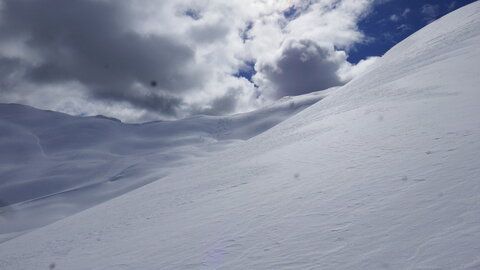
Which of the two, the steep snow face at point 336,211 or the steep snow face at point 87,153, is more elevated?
the steep snow face at point 87,153

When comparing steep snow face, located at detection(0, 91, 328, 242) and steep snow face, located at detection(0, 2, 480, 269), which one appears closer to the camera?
steep snow face, located at detection(0, 2, 480, 269)

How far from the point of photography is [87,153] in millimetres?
97062

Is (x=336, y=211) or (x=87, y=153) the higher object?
(x=87, y=153)

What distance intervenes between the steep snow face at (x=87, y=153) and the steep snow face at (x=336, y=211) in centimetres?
2537

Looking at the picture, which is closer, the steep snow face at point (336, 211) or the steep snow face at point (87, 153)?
the steep snow face at point (336, 211)

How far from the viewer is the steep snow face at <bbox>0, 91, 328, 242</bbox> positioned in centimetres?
4469

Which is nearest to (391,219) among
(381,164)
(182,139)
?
(381,164)

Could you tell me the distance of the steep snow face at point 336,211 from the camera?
348 centimetres

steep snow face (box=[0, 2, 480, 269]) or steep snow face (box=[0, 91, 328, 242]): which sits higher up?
steep snow face (box=[0, 91, 328, 242])

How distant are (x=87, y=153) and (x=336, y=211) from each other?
104m

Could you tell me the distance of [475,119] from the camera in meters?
6.98

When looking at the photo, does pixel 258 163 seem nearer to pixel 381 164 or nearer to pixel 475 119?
pixel 381 164

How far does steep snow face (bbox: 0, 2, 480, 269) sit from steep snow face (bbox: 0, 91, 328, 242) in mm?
25373

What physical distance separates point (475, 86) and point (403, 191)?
26.5 feet
